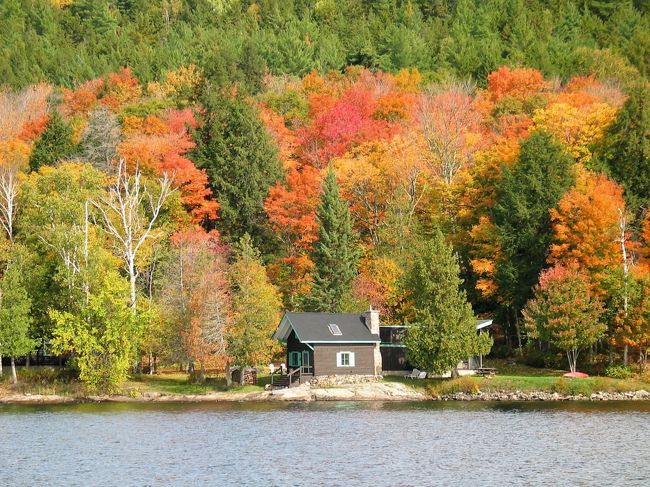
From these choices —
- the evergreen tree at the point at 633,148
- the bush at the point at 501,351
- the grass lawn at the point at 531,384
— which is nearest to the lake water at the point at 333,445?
the grass lawn at the point at 531,384

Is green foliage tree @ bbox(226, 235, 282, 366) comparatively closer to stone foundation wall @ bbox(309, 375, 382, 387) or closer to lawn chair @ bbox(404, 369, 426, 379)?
stone foundation wall @ bbox(309, 375, 382, 387)

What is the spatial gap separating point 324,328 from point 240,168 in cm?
2573

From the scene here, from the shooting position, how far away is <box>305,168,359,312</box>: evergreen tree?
74250mm

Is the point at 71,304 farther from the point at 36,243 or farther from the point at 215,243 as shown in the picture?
the point at 215,243

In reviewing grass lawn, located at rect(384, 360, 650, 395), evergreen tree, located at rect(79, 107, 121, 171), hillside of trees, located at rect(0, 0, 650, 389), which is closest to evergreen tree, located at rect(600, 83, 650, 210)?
hillside of trees, located at rect(0, 0, 650, 389)

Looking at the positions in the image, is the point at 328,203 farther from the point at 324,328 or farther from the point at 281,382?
the point at 281,382

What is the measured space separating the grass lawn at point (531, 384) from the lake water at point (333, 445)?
4.17 meters

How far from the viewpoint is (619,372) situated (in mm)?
61562

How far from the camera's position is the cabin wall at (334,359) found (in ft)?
216

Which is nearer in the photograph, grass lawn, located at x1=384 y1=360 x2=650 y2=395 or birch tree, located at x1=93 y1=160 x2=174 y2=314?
grass lawn, located at x1=384 y1=360 x2=650 y2=395

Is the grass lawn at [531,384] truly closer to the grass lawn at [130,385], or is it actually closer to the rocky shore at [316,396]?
the rocky shore at [316,396]

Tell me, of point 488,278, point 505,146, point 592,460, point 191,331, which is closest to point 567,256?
point 488,278

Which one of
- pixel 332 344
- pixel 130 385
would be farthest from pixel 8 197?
pixel 332 344

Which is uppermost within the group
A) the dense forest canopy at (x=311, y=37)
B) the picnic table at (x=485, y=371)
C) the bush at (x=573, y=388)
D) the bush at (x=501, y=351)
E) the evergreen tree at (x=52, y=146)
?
the dense forest canopy at (x=311, y=37)
